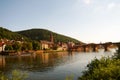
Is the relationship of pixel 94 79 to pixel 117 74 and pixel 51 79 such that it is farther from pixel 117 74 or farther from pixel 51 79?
pixel 51 79

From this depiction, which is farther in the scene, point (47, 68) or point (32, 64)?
point (32, 64)

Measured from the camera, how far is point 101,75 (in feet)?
66.8

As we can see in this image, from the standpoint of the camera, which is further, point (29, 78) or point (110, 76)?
point (29, 78)

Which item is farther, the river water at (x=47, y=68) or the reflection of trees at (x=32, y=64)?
the reflection of trees at (x=32, y=64)

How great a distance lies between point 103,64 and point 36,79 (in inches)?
815

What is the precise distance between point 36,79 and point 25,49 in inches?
4328

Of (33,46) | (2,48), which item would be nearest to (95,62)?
(2,48)

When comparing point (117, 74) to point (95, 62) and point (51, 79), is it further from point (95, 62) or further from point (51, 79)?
point (51, 79)

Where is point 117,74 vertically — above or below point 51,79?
above

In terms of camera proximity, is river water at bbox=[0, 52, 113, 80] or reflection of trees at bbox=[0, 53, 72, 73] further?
reflection of trees at bbox=[0, 53, 72, 73]

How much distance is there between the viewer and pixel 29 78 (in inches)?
1791

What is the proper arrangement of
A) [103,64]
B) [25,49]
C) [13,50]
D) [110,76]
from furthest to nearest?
1. [25,49]
2. [13,50]
3. [103,64]
4. [110,76]

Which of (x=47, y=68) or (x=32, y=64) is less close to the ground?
(x=32, y=64)

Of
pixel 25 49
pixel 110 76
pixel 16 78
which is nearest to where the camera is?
pixel 16 78
